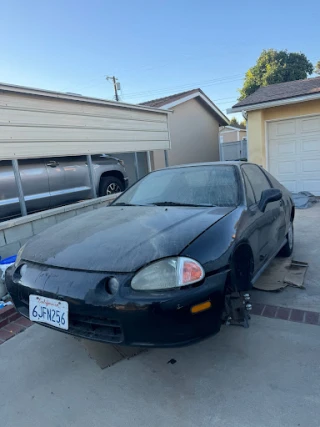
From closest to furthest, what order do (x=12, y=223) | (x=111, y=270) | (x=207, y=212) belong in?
(x=111, y=270) < (x=207, y=212) < (x=12, y=223)

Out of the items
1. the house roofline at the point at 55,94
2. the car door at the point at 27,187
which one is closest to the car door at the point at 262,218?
the house roofline at the point at 55,94

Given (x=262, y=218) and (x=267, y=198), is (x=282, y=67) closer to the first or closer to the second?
(x=267, y=198)

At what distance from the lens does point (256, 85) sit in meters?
24.1

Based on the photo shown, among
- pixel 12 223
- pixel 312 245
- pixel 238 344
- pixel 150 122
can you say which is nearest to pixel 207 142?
pixel 150 122

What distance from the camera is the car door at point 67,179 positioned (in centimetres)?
516

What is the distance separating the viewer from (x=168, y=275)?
1.79m

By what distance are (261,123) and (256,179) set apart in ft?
18.9

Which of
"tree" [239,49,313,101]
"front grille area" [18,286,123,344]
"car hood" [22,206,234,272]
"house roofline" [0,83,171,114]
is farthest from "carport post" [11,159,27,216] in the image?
"tree" [239,49,313,101]

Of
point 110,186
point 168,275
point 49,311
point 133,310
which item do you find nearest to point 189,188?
point 168,275

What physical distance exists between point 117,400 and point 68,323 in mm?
572

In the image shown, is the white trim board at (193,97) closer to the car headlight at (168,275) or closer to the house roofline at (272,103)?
the house roofline at (272,103)

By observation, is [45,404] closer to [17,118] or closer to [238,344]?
[238,344]

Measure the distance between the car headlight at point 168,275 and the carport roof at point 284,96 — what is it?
7390mm

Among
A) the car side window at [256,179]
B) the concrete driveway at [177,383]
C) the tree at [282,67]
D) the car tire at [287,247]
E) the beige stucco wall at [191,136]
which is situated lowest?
the concrete driveway at [177,383]
